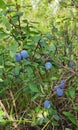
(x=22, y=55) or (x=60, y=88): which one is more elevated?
(x=22, y=55)

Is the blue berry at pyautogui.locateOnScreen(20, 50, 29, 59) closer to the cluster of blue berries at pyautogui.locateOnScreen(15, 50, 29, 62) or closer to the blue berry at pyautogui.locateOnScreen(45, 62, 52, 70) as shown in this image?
the cluster of blue berries at pyautogui.locateOnScreen(15, 50, 29, 62)

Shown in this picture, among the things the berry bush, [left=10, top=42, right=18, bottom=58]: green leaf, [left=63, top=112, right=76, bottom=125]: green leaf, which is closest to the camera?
[left=10, top=42, right=18, bottom=58]: green leaf

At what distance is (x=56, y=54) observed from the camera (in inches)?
78.4

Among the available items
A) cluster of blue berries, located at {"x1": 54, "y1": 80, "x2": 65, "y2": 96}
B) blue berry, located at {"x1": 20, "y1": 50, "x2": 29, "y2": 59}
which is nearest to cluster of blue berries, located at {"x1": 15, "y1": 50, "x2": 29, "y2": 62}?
blue berry, located at {"x1": 20, "y1": 50, "x2": 29, "y2": 59}

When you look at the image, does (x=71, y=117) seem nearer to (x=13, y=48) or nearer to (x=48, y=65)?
(x=48, y=65)

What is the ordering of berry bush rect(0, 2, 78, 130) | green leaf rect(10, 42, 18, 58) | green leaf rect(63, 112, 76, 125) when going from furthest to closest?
green leaf rect(63, 112, 76, 125) → berry bush rect(0, 2, 78, 130) → green leaf rect(10, 42, 18, 58)

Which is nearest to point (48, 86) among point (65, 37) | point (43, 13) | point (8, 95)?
point (8, 95)

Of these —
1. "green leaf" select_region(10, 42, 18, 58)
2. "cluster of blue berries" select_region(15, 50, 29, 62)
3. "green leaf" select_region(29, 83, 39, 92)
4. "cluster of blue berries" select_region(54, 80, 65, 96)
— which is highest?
"green leaf" select_region(10, 42, 18, 58)

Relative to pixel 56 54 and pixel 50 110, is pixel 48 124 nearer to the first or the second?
pixel 50 110

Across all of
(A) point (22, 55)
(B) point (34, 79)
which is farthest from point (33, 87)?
(A) point (22, 55)

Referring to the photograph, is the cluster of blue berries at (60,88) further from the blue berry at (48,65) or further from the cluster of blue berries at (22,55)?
the cluster of blue berries at (22,55)

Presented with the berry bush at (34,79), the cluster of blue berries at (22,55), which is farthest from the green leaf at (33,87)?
the cluster of blue berries at (22,55)

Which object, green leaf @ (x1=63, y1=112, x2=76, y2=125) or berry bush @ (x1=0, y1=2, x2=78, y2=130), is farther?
green leaf @ (x1=63, y1=112, x2=76, y2=125)

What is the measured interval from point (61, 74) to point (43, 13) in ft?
5.37
